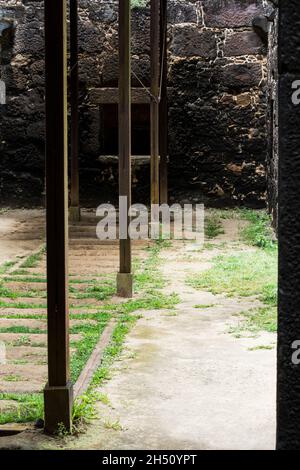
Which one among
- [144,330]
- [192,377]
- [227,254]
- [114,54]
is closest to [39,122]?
[114,54]

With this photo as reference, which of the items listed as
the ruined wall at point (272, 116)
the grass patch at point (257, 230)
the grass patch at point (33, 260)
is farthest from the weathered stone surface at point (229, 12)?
the grass patch at point (33, 260)

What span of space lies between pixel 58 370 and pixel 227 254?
19.1 ft

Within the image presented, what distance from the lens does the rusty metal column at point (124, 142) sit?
6656 mm

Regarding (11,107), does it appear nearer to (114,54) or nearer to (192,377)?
(114,54)

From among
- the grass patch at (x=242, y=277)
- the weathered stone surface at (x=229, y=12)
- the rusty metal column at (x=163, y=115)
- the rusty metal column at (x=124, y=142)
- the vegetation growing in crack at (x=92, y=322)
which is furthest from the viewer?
the weathered stone surface at (x=229, y=12)

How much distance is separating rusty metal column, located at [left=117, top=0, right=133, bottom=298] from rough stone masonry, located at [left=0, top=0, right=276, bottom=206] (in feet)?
22.8

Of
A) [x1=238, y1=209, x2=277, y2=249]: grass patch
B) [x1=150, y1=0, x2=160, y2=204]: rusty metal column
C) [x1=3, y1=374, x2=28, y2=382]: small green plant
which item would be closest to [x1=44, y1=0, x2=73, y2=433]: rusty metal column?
[x1=3, y1=374, x2=28, y2=382]: small green plant

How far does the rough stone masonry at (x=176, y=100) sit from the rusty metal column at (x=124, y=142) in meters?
6.94

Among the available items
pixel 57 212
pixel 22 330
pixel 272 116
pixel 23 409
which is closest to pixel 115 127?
pixel 272 116

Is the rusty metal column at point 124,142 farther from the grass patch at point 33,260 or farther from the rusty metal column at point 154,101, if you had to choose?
the rusty metal column at point 154,101

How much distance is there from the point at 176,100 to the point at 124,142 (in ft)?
24.4

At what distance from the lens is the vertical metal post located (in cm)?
167

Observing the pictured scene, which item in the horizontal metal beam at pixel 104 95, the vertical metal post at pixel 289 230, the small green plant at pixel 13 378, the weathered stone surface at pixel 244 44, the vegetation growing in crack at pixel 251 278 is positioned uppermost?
the weathered stone surface at pixel 244 44

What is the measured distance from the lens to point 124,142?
683 centimetres
